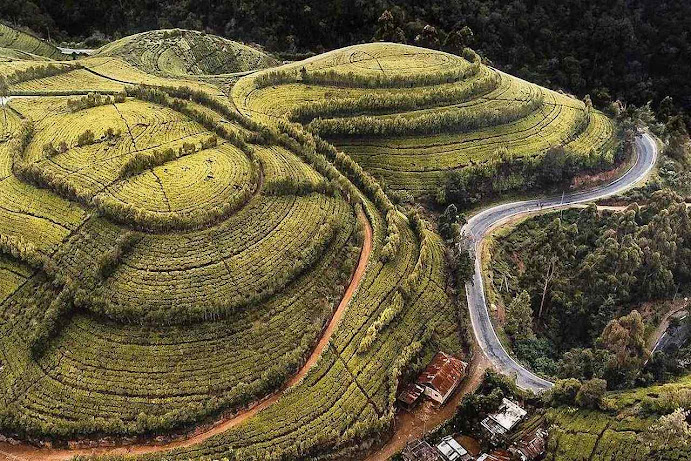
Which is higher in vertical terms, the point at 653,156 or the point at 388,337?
the point at 653,156

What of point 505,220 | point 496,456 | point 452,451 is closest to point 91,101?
point 505,220

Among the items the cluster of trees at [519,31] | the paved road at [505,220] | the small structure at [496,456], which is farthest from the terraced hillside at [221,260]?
the cluster of trees at [519,31]

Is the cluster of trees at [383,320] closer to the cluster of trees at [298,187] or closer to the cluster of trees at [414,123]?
the cluster of trees at [298,187]

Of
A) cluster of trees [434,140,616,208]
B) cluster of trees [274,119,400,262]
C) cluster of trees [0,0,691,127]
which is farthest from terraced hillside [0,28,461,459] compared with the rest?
cluster of trees [0,0,691,127]

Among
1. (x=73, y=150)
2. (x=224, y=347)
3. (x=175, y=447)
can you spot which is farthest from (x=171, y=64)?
(x=175, y=447)

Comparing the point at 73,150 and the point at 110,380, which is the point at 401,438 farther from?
the point at 73,150

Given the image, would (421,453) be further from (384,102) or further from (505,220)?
(384,102)

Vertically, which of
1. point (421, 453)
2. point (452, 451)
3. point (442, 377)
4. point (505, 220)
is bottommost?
point (421, 453)

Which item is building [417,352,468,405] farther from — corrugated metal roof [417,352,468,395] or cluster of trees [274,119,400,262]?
cluster of trees [274,119,400,262]
